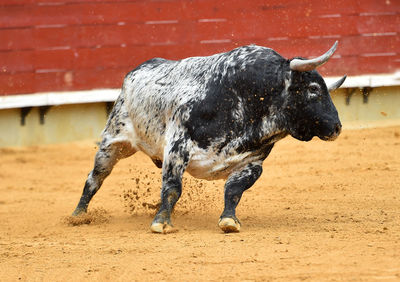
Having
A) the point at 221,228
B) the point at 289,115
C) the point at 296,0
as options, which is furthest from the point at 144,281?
the point at 296,0

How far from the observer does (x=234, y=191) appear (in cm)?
587

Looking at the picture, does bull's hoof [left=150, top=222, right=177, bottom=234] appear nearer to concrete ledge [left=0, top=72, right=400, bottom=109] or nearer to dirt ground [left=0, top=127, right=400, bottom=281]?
dirt ground [left=0, top=127, right=400, bottom=281]

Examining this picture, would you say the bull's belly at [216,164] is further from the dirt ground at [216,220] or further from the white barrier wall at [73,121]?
the white barrier wall at [73,121]

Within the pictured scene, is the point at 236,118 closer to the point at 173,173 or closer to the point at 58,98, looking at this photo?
the point at 173,173

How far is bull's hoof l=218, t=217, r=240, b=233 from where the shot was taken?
18.4ft

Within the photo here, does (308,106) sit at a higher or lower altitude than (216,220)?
higher

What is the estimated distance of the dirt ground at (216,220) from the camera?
4656mm

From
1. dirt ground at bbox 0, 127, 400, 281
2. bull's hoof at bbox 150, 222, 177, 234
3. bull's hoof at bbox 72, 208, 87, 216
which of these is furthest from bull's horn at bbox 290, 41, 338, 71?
bull's hoof at bbox 72, 208, 87, 216

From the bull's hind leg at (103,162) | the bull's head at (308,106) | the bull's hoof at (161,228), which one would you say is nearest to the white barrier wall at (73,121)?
the bull's hind leg at (103,162)

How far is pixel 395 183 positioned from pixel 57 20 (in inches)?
169

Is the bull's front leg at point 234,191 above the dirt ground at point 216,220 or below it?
above

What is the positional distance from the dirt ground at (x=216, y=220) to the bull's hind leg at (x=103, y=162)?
14 centimetres

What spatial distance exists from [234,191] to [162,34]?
4759mm

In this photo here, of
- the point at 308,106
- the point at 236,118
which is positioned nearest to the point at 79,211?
the point at 236,118
